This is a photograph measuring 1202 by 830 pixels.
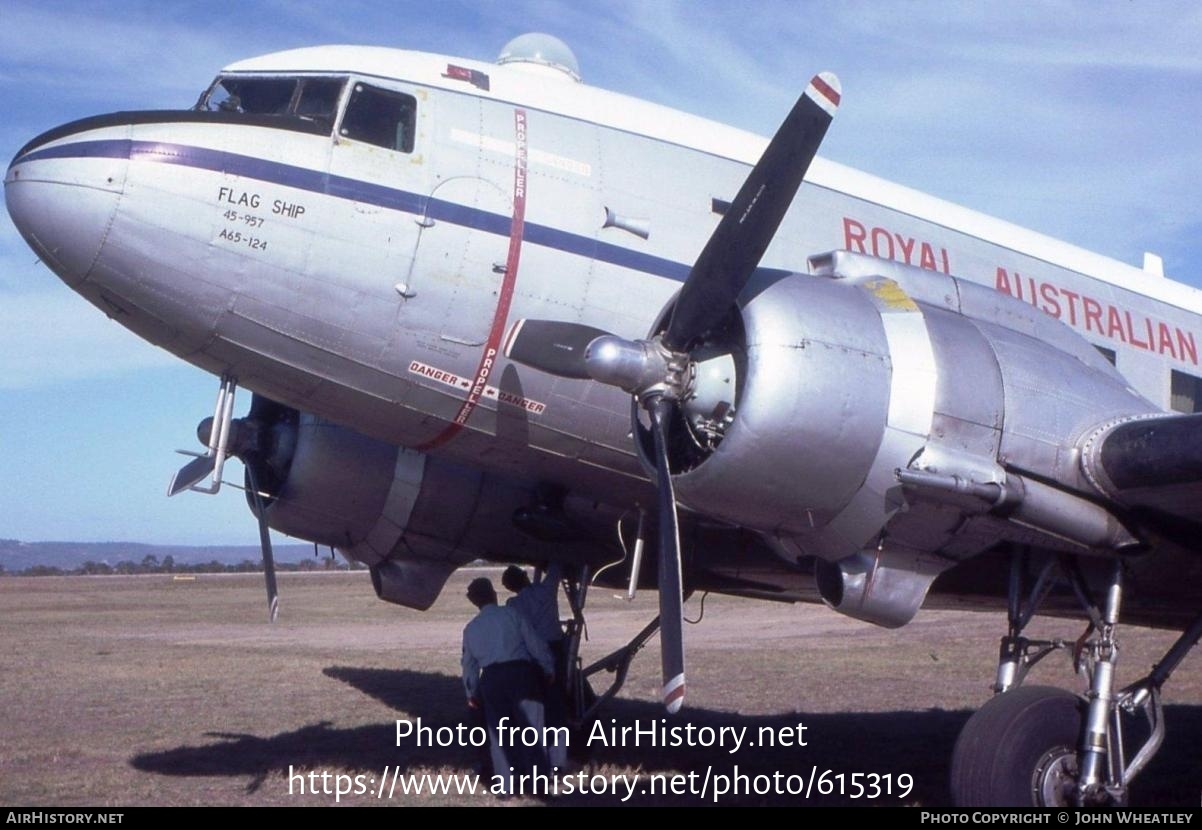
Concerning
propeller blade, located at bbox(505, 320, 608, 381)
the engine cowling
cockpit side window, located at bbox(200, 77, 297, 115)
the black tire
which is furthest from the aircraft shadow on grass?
cockpit side window, located at bbox(200, 77, 297, 115)

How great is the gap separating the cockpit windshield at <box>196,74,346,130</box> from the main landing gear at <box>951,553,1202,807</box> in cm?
474

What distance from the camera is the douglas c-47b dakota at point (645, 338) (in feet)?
19.8

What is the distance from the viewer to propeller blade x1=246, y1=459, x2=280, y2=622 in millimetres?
8016

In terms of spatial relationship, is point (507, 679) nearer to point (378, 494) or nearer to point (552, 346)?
point (378, 494)

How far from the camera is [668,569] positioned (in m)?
6.42

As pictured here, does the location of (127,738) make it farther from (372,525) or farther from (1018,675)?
(1018,675)

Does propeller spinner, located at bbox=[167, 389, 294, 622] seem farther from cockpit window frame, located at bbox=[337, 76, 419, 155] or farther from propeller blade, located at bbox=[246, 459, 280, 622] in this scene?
cockpit window frame, located at bbox=[337, 76, 419, 155]

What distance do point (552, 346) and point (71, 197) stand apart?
2529mm

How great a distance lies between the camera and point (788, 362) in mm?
5891

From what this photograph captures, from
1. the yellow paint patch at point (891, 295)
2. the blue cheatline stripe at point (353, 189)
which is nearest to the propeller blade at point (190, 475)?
the blue cheatline stripe at point (353, 189)

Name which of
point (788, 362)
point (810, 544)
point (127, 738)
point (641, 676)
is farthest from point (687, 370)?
point (641, 676)

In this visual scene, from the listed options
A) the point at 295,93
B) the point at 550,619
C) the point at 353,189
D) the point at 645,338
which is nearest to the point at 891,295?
the point at 645,338
